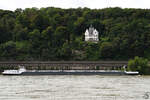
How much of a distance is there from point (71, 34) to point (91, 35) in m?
8.15

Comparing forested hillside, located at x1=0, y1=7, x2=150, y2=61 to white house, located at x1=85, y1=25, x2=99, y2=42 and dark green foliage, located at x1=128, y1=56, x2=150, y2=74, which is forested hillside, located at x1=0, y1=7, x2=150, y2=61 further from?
dark green foliage, located at x1=128, y1=56, x2=150, y2=74

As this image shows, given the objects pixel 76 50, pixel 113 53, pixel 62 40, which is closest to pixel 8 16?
pixel 62 40

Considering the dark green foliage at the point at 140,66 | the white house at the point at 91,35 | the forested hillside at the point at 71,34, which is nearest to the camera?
the dark green foliage at the point at 140,66

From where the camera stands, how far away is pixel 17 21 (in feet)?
502

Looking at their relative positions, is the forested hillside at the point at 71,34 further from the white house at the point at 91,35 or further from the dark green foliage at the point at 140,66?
the dark green foliage at the point at 140,66

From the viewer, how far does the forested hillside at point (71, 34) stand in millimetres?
122812

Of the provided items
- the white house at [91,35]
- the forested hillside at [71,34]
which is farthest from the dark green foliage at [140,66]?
the white house at [91,35]

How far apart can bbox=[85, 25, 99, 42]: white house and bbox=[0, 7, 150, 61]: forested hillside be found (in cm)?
205

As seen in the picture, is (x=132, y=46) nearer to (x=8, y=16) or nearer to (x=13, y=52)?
(x=13, y=52)

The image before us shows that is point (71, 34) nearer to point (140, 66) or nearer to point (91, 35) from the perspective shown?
point (91, 35)

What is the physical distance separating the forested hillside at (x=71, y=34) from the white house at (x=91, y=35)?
205 centimetres

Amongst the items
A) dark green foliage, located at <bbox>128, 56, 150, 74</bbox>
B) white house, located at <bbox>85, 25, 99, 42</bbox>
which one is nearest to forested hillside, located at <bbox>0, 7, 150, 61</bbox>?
white house, located at <bbox>85, 25, 99, 42</bbox>

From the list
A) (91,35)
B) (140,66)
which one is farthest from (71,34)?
(140,66)

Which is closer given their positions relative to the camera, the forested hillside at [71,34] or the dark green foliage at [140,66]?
the dark green foliage at [140,66]
